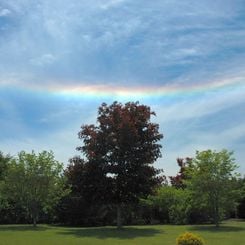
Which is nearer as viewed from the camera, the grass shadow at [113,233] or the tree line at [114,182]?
the grass shadow at [113,233]

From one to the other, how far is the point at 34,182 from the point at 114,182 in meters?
7.28

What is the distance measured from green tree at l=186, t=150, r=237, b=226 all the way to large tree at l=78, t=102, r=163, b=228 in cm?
403

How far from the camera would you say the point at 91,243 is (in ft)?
80.6

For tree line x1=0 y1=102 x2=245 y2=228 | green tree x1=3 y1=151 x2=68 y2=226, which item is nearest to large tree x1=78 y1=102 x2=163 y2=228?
tree line x1=0 y1=102 x2=245 y2=228

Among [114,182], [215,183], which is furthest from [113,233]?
[215,183]

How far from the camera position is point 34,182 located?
39969 millimetres

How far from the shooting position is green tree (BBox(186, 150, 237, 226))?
38.9 metres

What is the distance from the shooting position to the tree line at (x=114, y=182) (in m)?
36.4

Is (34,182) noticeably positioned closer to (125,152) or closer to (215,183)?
(125,152)

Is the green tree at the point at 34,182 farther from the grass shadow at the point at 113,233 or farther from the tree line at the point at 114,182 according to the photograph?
the grass shadow at the point at 113,233

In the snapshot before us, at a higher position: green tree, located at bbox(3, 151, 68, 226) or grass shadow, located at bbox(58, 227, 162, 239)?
green tree, located at bbox(3, 151, 68, 226)

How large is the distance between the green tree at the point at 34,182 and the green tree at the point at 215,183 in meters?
10.6

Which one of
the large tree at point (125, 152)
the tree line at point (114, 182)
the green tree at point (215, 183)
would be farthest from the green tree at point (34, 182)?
the green tree at point (215, 183)

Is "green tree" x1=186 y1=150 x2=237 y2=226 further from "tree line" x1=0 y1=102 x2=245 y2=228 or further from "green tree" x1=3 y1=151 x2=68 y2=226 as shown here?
"green tree" x1=3 y1=151 x2=68 y2=226
